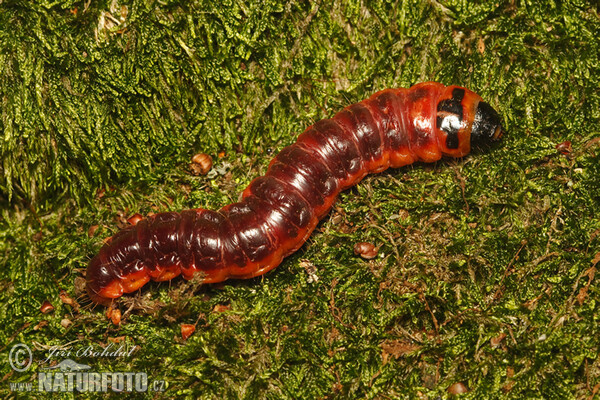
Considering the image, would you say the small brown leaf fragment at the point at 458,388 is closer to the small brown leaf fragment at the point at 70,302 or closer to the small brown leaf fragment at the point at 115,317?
the small brown leaf fragment at the point at 115,317

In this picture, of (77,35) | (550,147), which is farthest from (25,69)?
(550,147)

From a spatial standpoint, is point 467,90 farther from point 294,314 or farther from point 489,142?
point 294,314

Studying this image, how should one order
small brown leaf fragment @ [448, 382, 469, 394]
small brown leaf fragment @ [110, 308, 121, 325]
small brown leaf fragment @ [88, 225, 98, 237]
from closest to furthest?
small brown leaf fragment @ [448, 382, 469, 394]
small brown leaf fragment @ [110, 308, 121, 325]
small brown leaf fragment @ [88, 225, 98, 237]

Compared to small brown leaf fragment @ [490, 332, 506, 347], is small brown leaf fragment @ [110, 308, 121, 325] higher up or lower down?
higher up

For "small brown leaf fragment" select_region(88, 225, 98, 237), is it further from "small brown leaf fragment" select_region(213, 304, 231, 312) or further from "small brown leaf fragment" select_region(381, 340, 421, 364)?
"small brown leaf fragment" select_region(381, 340, 421, 364)

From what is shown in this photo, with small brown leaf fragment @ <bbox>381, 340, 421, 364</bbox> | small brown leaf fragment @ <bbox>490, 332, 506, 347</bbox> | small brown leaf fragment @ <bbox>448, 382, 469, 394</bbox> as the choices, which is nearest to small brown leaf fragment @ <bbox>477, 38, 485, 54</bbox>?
small brown leaf fragment @ <bbox>490, 332, 506, 347</bbox>

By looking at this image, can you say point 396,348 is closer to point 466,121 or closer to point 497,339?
point 497,339

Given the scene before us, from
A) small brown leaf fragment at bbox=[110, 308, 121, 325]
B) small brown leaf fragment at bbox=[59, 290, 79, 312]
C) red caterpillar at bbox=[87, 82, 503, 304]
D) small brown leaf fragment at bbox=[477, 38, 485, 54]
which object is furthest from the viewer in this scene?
small brown leaf fragment at bbox=[477, 38, 485, 54]
